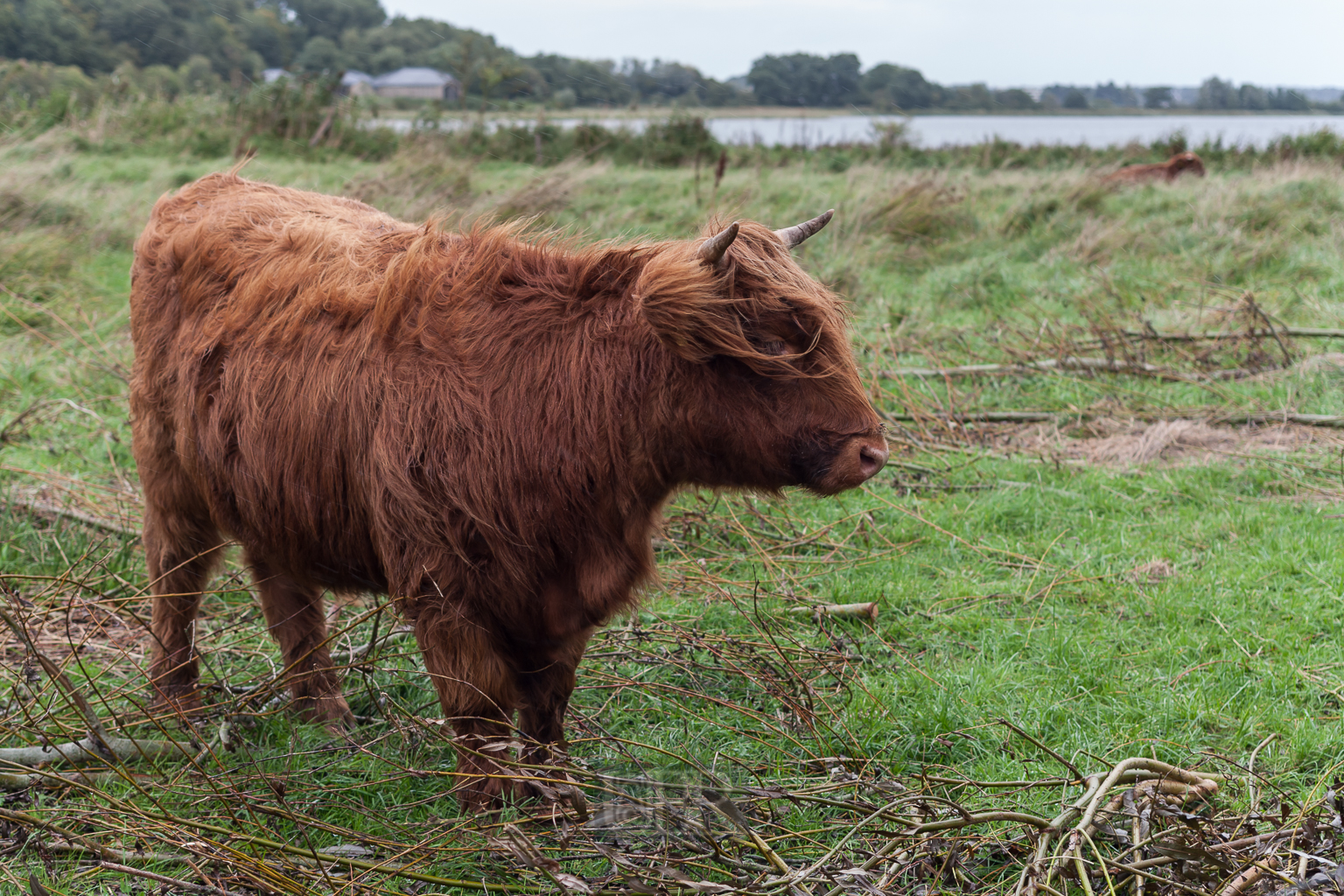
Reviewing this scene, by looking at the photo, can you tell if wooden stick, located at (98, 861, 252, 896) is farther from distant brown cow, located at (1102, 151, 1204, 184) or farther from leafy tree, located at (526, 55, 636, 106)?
distant brown cow, located at (1102, 151, 1204, 184)

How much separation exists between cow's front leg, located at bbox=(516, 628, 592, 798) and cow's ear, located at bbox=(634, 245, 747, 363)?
2.84 feet

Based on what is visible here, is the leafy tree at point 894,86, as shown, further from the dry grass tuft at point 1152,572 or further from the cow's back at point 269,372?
the cow's back at point 269,372

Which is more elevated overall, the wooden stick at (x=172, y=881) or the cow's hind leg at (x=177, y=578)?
the cow's hind leg at (x=177, y=578)

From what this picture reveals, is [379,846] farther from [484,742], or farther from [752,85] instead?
[752,85]

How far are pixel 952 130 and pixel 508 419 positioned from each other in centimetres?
2289

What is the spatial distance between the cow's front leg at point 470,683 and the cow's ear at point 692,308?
2.99 ft

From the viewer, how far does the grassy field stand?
242cm

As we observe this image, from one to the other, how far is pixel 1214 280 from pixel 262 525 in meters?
9.54

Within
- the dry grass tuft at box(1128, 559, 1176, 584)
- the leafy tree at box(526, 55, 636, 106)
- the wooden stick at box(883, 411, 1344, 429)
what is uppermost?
the leafy tree at box(526, 55, 636, 106)

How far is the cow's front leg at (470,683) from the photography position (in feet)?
8.37

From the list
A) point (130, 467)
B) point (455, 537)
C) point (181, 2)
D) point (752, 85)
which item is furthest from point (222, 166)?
point (455, 537)

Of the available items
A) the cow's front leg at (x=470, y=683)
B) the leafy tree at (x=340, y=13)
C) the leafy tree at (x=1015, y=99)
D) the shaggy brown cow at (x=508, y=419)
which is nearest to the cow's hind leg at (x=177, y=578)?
the shaggy brown cow at (x=508, y=419)

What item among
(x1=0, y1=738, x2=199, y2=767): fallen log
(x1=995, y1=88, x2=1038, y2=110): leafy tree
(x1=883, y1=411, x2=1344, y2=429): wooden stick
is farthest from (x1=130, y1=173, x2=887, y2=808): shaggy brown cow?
(x1=995, y1=88, x2=1038, y2=110): leafy tree

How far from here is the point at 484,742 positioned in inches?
104
